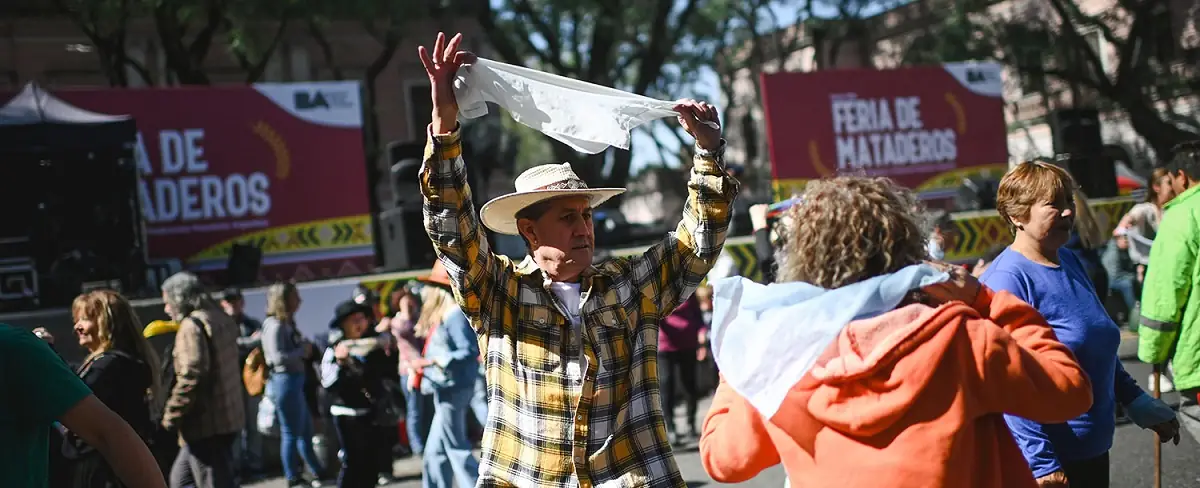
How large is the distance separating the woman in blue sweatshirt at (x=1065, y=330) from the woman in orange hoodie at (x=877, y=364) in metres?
1.09

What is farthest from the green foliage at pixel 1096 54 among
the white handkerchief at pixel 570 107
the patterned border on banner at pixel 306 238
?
the white handkerchief at pixel 570 107

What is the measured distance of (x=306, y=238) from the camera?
1557 centimetres

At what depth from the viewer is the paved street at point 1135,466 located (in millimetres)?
6372

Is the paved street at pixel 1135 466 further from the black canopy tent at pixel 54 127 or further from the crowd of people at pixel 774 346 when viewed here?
the black canopy tent at pixel 54 127

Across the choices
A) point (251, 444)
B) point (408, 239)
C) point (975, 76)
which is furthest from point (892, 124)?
point (251, 444)

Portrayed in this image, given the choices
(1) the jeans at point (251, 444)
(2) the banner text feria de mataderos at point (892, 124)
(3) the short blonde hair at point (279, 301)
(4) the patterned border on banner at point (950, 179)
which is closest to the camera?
(3) the short blonde hair at point (279, 301)

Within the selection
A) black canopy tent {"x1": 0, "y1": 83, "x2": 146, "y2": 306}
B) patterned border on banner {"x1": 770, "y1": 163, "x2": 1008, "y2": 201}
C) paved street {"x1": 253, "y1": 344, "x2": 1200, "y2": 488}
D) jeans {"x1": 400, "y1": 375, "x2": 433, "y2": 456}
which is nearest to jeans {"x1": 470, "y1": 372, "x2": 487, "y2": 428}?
jeans {"x1": 400, "y1": 375, "x2": 433, "y2": 456}

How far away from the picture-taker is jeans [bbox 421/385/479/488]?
6.77 m

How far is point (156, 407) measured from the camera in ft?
20.1

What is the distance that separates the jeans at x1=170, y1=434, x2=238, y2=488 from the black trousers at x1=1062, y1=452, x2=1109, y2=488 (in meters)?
4.81

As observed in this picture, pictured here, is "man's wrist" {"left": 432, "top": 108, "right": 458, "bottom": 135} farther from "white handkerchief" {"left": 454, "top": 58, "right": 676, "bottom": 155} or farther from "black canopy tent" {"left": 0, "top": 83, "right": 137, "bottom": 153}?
"black canopy tent" {"left": 0, "top": 83, "right": 137, "bottom": 153}

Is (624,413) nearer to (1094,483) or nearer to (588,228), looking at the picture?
(588,228)

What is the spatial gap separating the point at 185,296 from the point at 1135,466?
5896mm

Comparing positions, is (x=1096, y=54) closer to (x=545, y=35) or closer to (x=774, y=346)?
(x=545, y=35)
